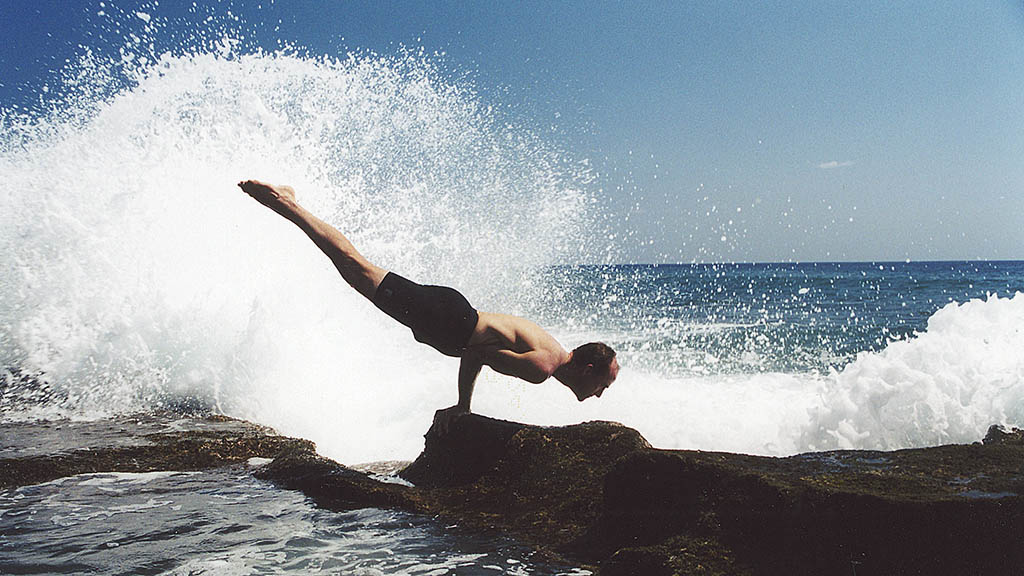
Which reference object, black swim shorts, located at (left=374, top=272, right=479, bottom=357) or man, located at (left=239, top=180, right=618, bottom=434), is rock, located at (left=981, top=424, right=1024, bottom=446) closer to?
man, located at (left=239, top=180, right=618, bottom=434)

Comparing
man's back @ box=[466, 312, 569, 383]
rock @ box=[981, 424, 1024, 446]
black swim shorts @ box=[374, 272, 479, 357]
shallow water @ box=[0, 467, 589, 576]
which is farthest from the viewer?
black swim shorts @ box=[374, 272, 479, 357]

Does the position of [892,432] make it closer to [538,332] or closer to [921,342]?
[921,342]

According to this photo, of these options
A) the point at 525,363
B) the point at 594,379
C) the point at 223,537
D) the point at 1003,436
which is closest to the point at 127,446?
the point at 223,537

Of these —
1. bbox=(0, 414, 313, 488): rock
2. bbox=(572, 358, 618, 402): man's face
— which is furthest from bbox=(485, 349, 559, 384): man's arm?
bbox=(0, 414, 313, 488): rock

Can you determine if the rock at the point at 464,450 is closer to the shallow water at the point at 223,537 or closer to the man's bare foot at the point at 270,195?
the shallow water at the point at 223,537

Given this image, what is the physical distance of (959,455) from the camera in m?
4.00

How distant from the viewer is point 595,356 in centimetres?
517

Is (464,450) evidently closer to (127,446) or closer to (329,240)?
(329,240)

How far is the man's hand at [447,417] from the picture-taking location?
5.18m

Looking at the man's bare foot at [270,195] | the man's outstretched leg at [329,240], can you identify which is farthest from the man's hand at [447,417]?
the man's bare foot at [270,195]

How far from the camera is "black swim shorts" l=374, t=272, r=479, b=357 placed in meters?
5.27

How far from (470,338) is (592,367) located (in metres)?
0.92

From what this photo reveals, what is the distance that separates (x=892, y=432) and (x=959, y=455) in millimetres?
3930

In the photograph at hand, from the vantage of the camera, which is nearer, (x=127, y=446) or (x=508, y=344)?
(x=508, y=344)
